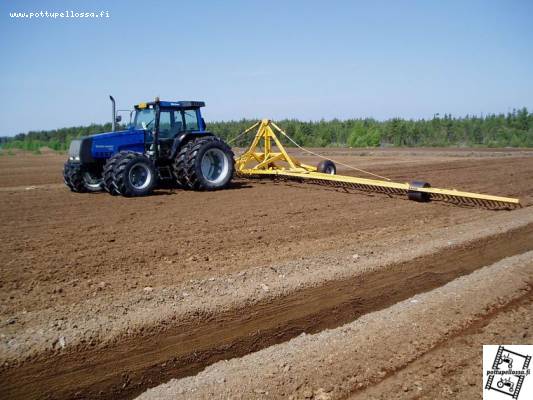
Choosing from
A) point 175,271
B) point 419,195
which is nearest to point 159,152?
point 419,195

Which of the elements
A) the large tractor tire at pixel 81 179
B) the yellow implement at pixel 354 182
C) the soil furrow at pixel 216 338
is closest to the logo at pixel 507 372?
the soil furrow at pixel 216 338

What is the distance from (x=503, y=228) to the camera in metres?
7.85

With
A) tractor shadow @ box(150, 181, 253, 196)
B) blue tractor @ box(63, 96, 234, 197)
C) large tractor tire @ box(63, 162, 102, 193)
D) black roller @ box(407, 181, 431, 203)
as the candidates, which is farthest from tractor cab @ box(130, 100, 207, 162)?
black roller @ box(407, 181, 431, 203)

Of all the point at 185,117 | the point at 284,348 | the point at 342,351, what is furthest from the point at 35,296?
the point at 185,117

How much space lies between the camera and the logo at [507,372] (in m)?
3.43

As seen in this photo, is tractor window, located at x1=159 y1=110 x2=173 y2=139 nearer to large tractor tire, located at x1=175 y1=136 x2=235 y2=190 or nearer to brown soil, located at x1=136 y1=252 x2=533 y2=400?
large tractor tire, located at x1=175 y1=136 x2=235 y2=190

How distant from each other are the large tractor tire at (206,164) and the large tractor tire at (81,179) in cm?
197

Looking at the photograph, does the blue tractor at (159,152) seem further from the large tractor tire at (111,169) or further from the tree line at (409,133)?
the tree line at (409,133)

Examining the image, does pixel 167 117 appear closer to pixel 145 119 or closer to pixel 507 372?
pixel 145 119

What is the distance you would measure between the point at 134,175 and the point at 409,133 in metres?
37.5

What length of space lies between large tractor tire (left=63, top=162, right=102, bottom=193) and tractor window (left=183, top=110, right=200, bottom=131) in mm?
2443

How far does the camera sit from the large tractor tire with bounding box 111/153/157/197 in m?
10.1

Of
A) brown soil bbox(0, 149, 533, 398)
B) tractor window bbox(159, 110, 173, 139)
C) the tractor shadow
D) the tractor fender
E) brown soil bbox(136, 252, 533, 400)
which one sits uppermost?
tractor window bbox(159, 110, 173, 139)

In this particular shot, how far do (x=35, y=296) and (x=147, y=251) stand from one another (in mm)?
1713
